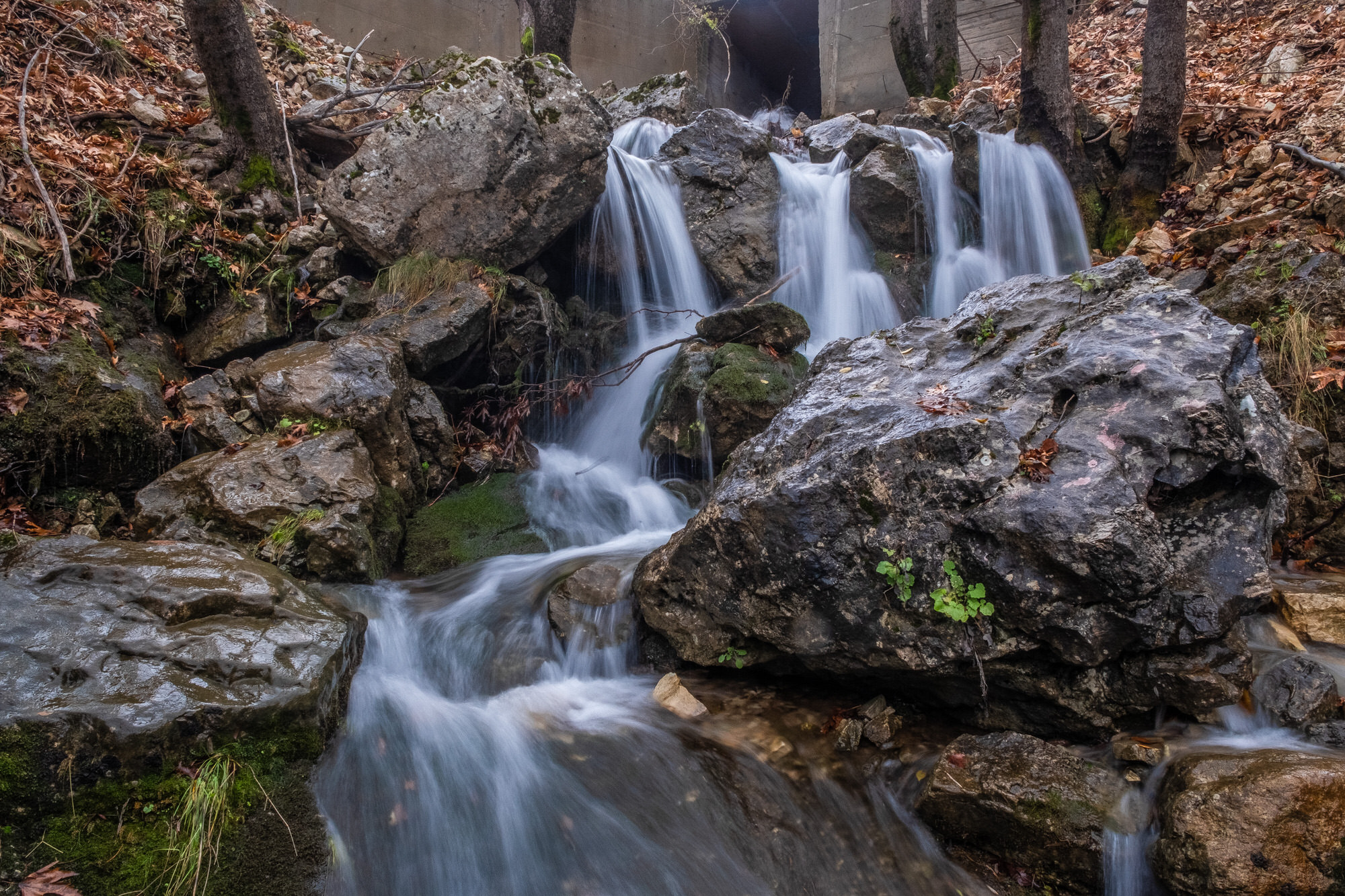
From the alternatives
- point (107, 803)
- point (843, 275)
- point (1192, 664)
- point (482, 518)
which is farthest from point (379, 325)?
point (1192, 664)

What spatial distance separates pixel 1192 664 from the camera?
2834mm

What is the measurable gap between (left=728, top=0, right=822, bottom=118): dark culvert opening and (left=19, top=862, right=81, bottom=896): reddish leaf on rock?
15770 millimetres

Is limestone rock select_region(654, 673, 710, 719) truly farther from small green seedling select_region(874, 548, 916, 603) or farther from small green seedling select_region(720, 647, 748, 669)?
small green seedling select_region(874, 548, 916, 603)

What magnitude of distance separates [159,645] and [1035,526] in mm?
3655

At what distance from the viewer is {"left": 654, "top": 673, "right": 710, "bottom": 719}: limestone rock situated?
3564mm

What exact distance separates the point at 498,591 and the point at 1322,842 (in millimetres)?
4148

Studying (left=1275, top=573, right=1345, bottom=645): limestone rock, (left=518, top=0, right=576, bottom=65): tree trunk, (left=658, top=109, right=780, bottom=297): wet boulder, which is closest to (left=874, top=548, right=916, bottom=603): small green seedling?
(left=1275, top=573, right=1345, bottom=645): limestone rock

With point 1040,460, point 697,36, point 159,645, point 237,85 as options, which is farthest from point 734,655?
point 697,36

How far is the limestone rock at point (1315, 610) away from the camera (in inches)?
130

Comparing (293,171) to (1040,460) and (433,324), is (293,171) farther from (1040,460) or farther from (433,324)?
(1040,460)

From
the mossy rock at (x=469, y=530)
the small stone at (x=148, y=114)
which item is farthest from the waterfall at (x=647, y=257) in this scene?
the small stone at (x=148, y=114)

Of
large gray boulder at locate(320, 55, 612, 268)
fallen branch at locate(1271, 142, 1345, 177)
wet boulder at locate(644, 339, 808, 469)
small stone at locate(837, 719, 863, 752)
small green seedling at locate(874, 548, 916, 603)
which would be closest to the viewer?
small green seedling at locate(874, 548, 916, 603)

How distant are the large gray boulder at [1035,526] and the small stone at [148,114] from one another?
24.1 ft

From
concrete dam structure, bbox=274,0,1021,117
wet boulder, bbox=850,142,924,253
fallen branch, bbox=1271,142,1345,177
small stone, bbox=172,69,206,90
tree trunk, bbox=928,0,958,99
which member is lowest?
fallen branch, bbox=1271,142,1345,177
